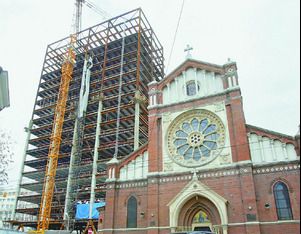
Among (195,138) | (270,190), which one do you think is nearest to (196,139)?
(195,138)

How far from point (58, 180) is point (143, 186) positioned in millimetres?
38218

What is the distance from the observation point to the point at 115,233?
23.0 m

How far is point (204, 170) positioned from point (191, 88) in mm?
7626

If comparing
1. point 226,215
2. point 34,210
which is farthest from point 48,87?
point 226,215

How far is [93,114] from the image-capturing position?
55969mm

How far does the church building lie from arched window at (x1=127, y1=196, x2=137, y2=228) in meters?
0.08

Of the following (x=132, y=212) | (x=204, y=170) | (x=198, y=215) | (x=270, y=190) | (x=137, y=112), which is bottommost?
(x=198, y=215)

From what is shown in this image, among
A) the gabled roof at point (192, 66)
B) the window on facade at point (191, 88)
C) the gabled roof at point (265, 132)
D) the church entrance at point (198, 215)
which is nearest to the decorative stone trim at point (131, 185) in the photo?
the church entrance at point (198, 215)

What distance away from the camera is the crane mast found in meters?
48.3

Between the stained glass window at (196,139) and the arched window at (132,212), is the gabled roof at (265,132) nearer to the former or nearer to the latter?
the stained glass window at (196,139)

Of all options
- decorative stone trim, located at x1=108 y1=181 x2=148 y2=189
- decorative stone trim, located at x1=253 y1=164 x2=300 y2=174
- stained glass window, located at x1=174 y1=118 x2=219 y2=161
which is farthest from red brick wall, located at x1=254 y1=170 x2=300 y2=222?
decorative stone trim, located at x1=108 y1=181 x2=148 y2=189

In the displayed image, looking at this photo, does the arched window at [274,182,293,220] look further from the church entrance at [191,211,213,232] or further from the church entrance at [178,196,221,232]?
the church entrance at [191,211,213,232]

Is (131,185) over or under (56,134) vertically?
under

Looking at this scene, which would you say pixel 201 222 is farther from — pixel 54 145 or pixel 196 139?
pixel 54 145
